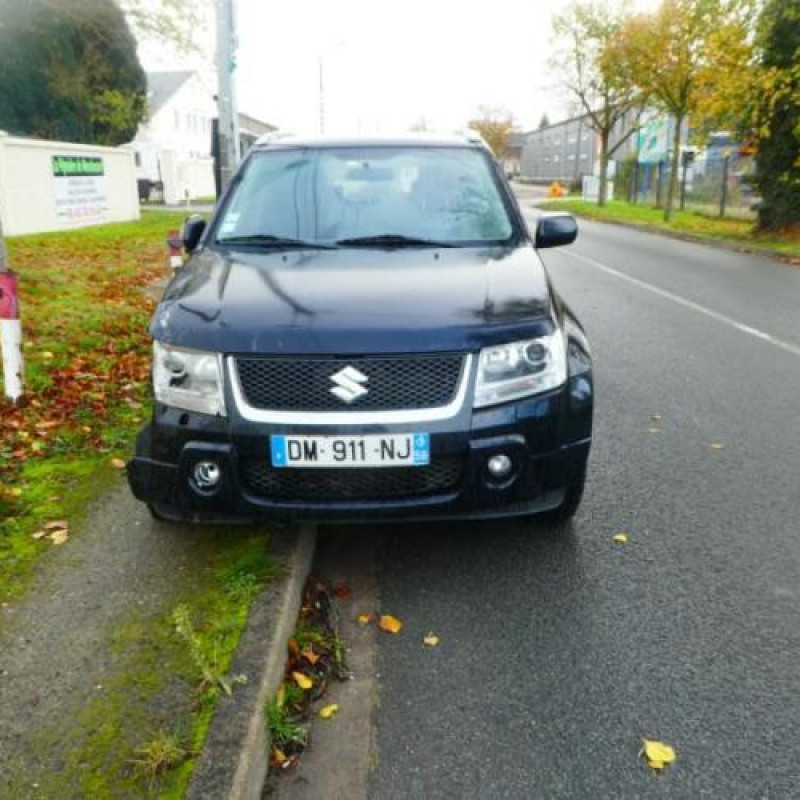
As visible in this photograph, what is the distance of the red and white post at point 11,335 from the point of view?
510 centimetres

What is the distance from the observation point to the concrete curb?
213cm

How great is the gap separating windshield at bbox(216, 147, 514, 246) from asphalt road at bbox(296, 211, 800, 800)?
4.65 ft

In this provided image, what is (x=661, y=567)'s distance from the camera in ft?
11.4

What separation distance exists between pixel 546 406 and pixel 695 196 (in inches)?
1225

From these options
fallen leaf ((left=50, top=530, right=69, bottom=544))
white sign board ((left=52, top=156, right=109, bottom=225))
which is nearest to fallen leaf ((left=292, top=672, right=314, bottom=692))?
fallen leaf ((left=50, top=530, right=69, bottom=544))

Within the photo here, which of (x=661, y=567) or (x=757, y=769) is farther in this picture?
(x=661, y=567)

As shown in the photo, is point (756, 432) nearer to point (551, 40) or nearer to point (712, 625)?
point (712, 625)

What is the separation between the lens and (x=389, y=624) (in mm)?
3094

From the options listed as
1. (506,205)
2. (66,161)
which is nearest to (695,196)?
(66,161)

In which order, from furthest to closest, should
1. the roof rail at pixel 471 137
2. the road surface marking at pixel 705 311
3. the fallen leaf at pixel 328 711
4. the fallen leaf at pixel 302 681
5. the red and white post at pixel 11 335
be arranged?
the road surface marking at pixel 705 311
the red and white post at pixel 11 335
the roof rail at pixel 471 137
the fallen leaf at pixel 302 681
the fallen leaf at pixel 328 711

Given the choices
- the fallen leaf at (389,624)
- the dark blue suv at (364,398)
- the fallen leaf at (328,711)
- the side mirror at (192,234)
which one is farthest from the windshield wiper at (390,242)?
the fallen leaf at (328,711)

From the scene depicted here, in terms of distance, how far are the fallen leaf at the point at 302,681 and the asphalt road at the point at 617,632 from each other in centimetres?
22

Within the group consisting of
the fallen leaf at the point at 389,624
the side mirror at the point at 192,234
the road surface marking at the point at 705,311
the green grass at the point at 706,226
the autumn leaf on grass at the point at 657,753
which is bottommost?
the green grass at the point at 706,226

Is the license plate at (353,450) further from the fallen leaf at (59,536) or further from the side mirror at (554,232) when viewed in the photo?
the side mirror at (554,232)
